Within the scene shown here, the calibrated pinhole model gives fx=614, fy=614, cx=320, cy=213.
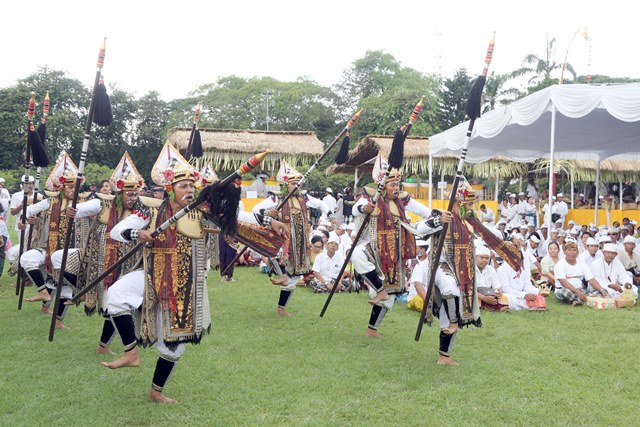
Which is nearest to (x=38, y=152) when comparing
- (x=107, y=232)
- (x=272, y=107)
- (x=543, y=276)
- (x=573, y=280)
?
(x=107, y=232)

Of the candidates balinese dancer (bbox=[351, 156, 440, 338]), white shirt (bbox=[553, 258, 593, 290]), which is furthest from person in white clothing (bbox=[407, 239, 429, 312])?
white shirt (bbox=[553, 258, 593, 290])

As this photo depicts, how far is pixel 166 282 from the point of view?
4.91 metres

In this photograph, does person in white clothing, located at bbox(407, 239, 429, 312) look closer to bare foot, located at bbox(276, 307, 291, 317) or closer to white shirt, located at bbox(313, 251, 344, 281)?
white shirt, located at bbox(313, 251, 344, 281)

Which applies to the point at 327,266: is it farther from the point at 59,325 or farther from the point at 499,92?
the point at 499,92

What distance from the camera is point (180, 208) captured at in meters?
5.04

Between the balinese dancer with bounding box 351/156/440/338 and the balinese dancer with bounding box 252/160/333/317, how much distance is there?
146cm

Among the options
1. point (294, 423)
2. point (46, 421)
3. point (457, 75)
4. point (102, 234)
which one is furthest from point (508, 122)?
point (457, 75)

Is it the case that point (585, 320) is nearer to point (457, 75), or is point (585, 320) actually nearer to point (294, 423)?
point (294, 423)

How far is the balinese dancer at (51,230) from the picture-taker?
7.77 m

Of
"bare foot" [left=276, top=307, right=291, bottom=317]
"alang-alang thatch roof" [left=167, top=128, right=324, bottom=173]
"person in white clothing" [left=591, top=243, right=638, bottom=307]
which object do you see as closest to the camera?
"bare foot" [left=276, top=307, right=291, bottom=317]

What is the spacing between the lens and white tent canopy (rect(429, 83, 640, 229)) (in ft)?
33.6

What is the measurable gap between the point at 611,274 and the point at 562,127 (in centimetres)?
421

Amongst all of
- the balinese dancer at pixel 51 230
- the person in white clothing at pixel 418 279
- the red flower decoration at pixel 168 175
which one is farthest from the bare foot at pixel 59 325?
the person in white clothing at pixel 418 279

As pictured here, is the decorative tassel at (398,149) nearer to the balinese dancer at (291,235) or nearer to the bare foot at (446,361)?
the balinese dancer at (291,235)
